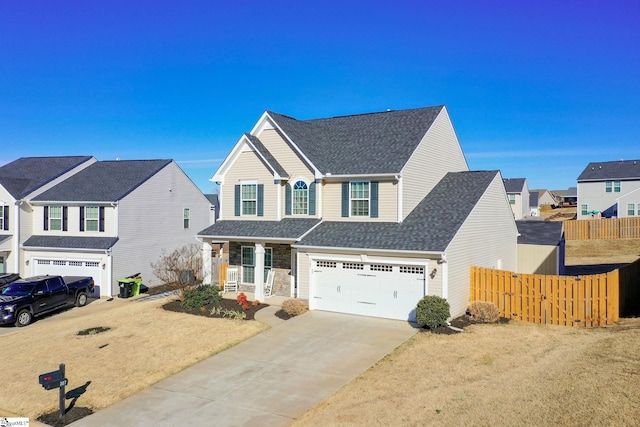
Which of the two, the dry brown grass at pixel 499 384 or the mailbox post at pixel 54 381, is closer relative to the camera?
the dry brown grass at pixel 499 384

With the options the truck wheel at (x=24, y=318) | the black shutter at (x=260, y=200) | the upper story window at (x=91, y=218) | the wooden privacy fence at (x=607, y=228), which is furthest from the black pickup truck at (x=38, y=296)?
the wooden privacy fence at (x=607, y=228)

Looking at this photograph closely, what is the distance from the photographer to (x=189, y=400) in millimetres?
11523

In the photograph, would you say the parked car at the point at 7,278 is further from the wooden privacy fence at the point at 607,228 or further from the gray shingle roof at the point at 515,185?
the gray shingle roof at the point at 515,185

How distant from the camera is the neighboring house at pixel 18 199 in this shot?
2925 cm

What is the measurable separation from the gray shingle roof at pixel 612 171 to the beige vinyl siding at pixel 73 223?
52.7m

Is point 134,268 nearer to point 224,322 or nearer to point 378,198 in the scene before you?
point 224,322

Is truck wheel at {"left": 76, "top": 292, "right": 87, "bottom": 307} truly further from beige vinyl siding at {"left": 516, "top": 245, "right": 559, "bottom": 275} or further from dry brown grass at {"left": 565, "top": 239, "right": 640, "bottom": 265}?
dry brown grass at {"left": 565, "top": 239, "right": 640, "bottom": 265}

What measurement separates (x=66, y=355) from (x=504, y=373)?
13.7m

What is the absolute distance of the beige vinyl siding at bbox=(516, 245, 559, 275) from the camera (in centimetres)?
2569

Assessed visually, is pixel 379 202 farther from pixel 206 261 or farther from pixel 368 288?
pixel 206 261

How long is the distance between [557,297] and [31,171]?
A: 34329mm

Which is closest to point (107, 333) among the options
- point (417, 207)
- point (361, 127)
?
point (417, 207)

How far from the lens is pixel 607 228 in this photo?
Answer: 4325cm

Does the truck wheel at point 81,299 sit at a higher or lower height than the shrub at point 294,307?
lower
